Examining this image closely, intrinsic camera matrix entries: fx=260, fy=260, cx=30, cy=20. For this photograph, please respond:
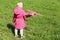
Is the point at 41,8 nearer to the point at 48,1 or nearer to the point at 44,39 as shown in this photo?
the point at 48,1

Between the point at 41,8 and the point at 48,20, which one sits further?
the point at 41,8

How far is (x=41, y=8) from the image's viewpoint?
12.5 m

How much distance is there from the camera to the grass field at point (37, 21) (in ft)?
31.1

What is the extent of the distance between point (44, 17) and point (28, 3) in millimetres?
2294

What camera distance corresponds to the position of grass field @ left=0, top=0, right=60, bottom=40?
9.48m

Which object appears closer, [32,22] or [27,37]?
[27,37]

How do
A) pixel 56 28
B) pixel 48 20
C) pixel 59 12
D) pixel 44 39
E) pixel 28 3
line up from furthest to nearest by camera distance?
A: pixel 28 3
pixel 59 12
pixel 48 20
pixel 56 28
pixel 44 39

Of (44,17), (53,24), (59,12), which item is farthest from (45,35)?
(59,12)

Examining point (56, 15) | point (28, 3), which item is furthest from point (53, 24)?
point (28, 3)

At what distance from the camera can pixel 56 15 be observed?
11.6m

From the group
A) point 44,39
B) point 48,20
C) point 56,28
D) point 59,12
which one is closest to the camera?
point 44,39

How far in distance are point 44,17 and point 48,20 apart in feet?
1.30

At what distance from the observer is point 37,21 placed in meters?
10.8

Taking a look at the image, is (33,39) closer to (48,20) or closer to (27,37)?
(27,37)
